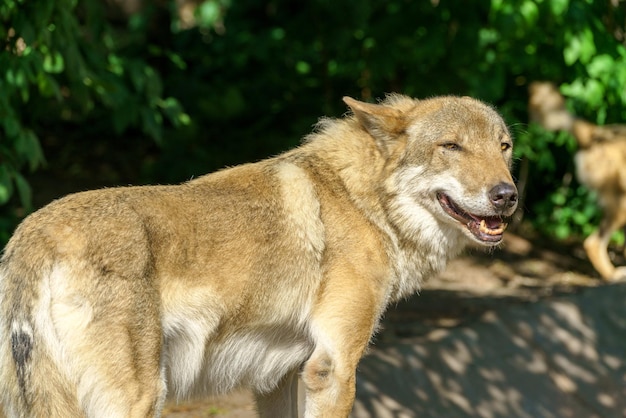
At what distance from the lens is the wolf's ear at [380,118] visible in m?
4.62

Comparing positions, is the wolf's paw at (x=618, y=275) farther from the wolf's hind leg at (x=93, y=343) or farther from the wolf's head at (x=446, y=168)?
the wolf's hind leg at (x=93, y=343)

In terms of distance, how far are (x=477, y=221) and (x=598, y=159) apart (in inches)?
224

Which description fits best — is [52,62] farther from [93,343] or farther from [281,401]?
[93,343]

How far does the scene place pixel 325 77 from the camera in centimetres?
1022

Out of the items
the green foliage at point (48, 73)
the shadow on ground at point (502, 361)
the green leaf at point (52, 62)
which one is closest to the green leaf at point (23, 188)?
the green foliage at point (48, 73)

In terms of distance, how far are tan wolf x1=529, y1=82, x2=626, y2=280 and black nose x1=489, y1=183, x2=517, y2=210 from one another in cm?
567

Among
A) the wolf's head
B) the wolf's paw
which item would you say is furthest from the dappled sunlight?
the wolf's paw

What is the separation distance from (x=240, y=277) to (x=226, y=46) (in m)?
6.83

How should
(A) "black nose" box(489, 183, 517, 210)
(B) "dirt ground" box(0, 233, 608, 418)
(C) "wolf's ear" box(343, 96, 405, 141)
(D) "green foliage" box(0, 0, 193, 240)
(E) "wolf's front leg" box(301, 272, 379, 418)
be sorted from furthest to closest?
(B) "dirt ground" box(0, 233, 608, 418) → (D) "green foliage" box(0, 0, 193, 240) → (C) "wolf's ear" box(343, 96, 405, 141) → (A) "black nose" box(489, 183, 517, 210) → (E) "wolf's front leg" box(301, 272, 379, 418)

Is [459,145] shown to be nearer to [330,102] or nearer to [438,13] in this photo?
[438,13]

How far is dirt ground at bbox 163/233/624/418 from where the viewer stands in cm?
742

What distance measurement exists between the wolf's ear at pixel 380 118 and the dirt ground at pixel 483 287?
2.20m

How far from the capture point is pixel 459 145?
14.8ft

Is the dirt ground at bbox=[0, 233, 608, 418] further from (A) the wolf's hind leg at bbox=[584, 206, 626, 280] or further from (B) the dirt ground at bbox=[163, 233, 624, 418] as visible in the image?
(A) the wolf's hind leg at bbox=[584, 206, 626, 280]
